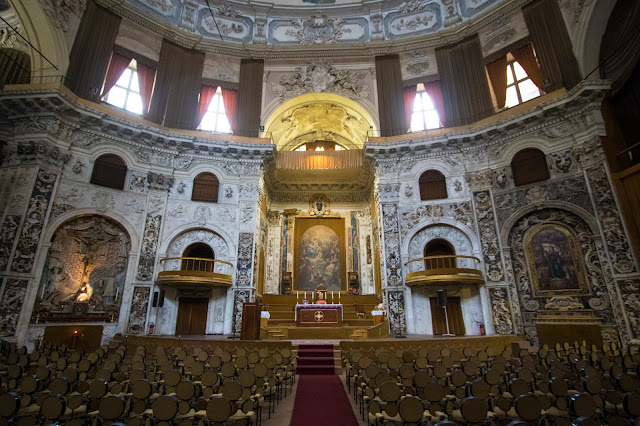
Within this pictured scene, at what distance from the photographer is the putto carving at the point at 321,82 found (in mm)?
17703

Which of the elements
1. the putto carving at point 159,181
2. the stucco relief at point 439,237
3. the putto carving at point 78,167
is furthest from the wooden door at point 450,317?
the putto carving at point 78,167

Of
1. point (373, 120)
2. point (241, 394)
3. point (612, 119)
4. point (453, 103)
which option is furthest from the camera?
point (373, 120)

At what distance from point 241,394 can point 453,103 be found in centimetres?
1561

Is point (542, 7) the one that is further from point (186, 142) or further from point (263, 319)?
point (263, 319)

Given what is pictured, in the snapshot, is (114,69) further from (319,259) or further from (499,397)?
(499,397)

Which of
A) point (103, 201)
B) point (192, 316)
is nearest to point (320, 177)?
point (192, 316)

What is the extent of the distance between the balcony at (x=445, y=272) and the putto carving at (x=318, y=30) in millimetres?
13097

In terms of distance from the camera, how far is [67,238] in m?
12.5

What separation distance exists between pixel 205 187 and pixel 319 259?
7.53m

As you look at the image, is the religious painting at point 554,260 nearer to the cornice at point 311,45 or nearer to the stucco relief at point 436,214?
the stucco relief at point 436,214

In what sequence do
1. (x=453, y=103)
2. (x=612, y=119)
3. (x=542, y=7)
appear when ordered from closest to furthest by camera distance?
(x=612, y=119)
(x=542, y=7)
(x=453, y=103)

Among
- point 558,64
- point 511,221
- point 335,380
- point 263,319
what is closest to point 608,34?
point 558,64

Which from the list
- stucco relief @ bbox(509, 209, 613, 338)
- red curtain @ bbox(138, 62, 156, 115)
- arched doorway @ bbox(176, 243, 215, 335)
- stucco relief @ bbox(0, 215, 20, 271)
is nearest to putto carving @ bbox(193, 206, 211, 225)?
arched doorway @ bbox(176, 243, 215, 335)

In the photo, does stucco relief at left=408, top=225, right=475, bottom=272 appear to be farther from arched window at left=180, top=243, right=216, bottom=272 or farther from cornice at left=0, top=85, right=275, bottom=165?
arched window at left=180, top=243, right=216, bottom=272
